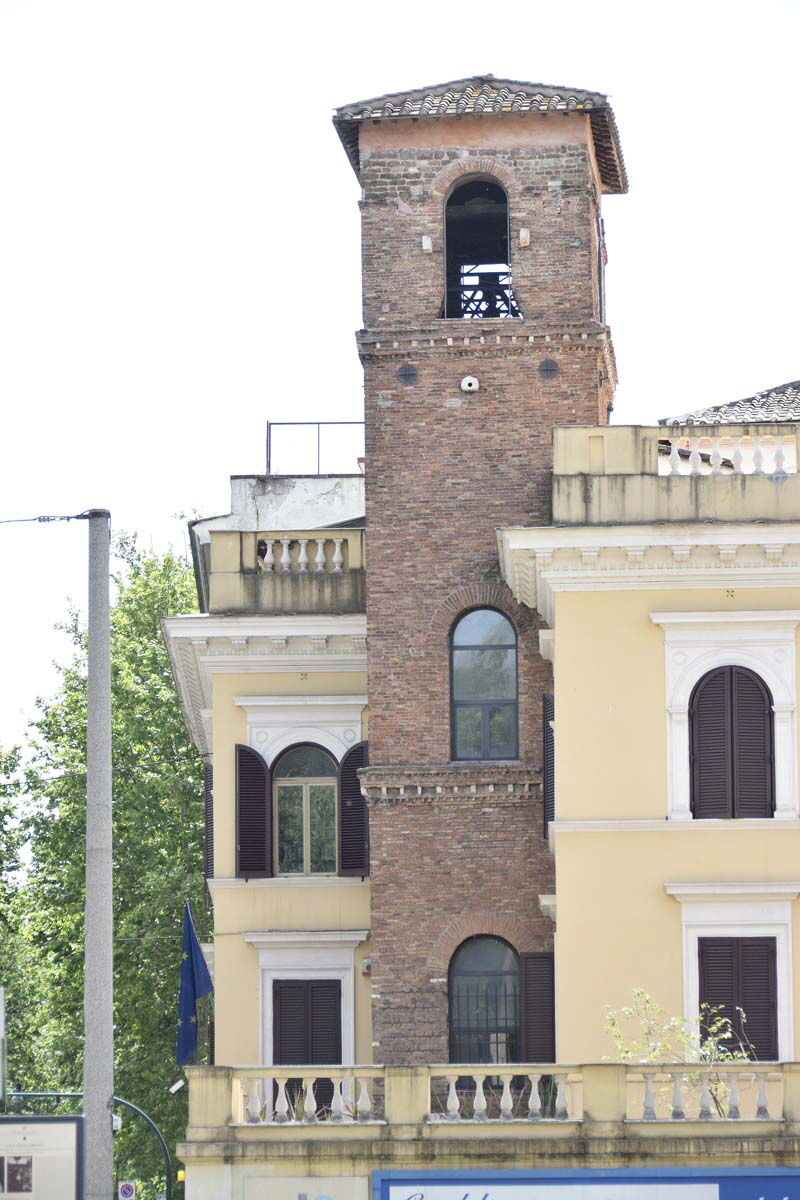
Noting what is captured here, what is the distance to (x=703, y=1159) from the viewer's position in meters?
24.9

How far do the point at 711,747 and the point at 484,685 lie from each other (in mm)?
3861

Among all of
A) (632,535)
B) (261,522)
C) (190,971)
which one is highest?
(261,522)

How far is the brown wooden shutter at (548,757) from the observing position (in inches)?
1200

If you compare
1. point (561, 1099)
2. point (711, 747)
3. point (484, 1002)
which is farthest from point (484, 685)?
point (561, 1099)

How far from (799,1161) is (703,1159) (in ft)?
3.18

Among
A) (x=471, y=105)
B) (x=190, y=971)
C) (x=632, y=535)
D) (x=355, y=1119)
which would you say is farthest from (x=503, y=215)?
(x=355, y=1119)

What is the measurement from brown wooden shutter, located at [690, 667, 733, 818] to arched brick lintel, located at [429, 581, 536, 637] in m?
3.27

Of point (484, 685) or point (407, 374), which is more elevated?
point (407, 374)

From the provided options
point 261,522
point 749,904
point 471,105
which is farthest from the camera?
point 261,522

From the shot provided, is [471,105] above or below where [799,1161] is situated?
above

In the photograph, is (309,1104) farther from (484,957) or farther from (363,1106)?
(484,957)

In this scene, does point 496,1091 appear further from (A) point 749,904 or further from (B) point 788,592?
(B) point 788,592

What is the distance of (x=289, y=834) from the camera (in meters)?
34.8

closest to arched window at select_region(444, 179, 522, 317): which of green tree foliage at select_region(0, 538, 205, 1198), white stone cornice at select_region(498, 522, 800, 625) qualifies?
white stone cornice at select_region(498, 522, 800, 625)
